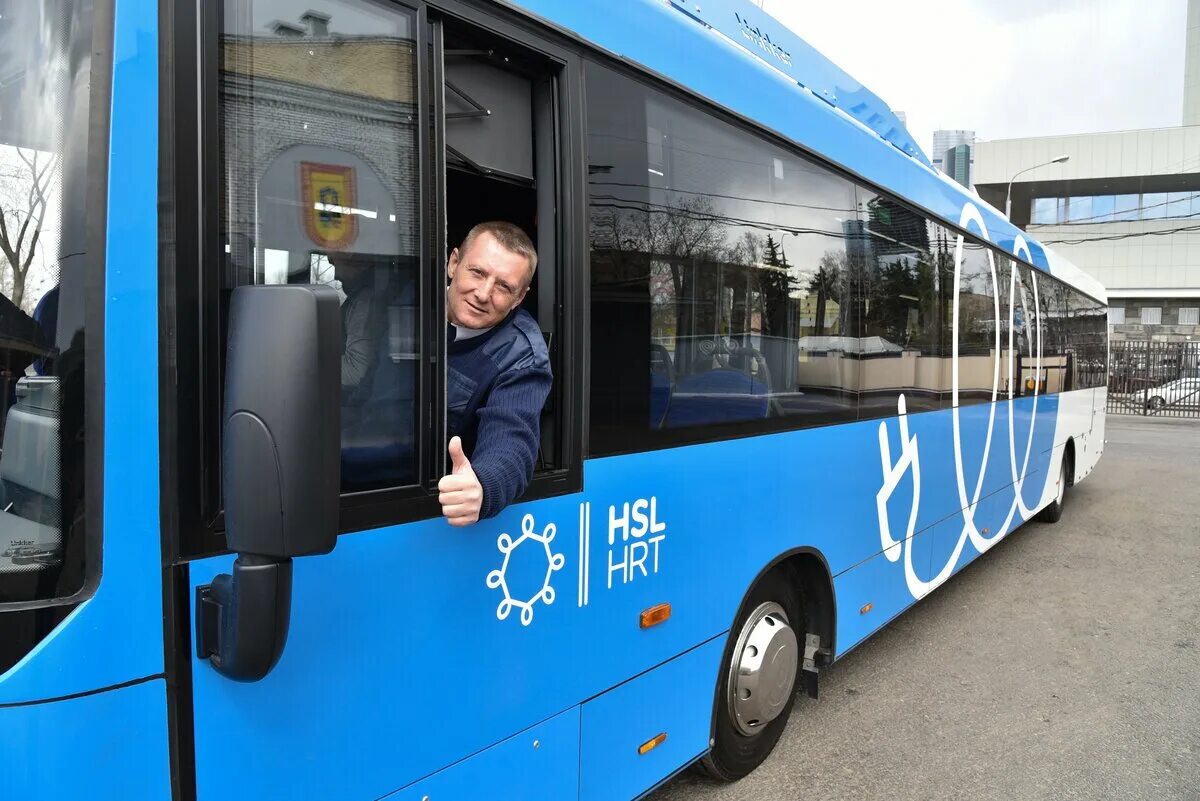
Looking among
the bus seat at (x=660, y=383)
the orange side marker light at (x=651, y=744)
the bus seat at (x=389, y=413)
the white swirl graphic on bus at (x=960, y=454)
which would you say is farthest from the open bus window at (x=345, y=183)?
the white swirl graphic on bus at (x=960, y=454)

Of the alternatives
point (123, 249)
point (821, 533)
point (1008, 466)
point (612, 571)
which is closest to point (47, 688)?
point (123, 249)

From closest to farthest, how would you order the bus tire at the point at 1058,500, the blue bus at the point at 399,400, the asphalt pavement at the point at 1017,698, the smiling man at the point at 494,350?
the blue bus at the point at 399,400
the smiling man at the point at 494,350
the asphalt pavement at the point at 1017,698
the bus tire at the point at 1058,500

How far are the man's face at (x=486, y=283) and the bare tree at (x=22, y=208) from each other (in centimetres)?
98

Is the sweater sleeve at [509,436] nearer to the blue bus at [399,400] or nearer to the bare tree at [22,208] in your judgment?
the blue bus at [399,400]

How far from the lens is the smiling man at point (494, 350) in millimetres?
1961

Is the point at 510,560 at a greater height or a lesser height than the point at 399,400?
lesser

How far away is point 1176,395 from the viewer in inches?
1098

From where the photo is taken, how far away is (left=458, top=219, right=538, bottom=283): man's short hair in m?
2.10

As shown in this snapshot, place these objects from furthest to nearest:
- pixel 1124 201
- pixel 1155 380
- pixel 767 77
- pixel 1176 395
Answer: pixel 1124 201
pixel 1155 380
pixel 1176 395
pixel 767 77

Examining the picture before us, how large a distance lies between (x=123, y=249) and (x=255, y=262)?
23cm

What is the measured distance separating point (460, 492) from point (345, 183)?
71 cm

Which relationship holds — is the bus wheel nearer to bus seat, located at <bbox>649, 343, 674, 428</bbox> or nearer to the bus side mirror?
bus seat, located at <bbox>649, 343, 674, 428</bbox>

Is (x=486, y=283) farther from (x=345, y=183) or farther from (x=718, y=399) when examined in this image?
(x=718, y=399)

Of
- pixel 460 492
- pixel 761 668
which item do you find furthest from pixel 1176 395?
pixel 460 492
